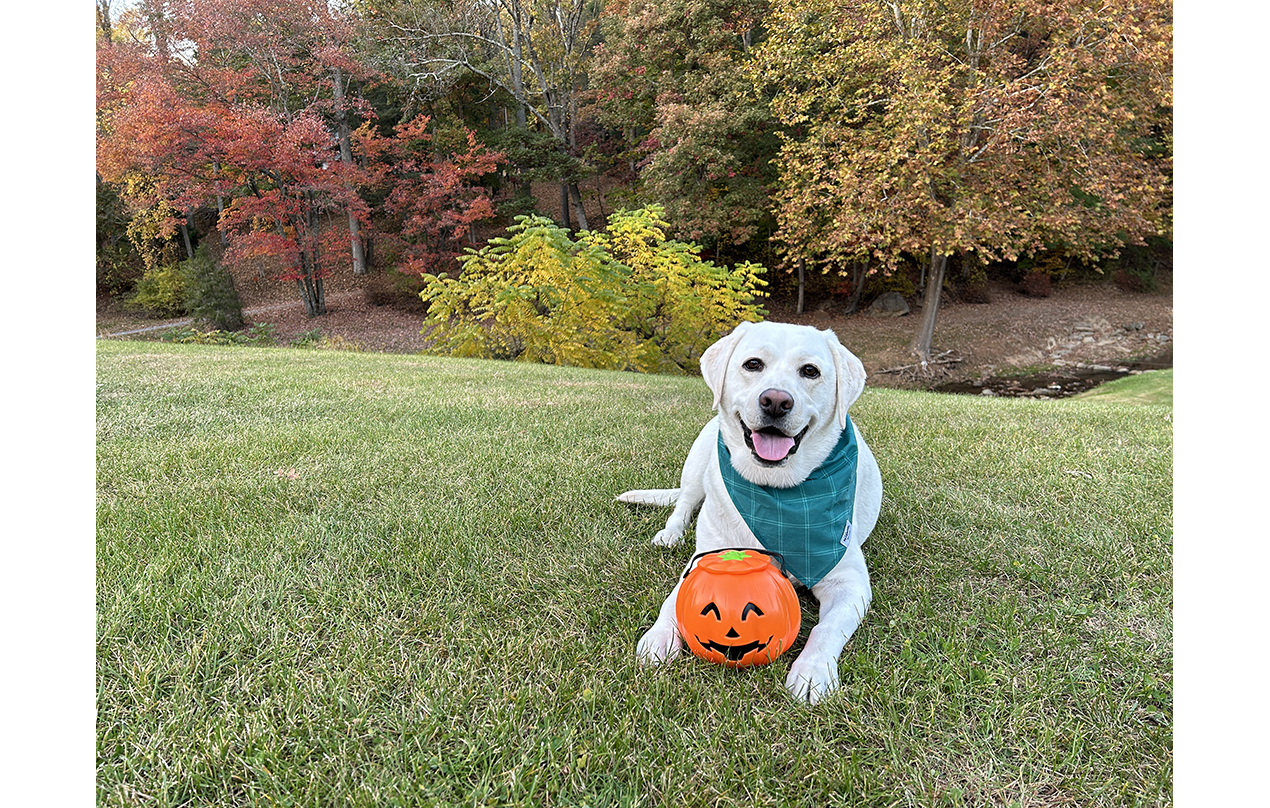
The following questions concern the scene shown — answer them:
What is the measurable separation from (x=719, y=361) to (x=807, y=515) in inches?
25.8

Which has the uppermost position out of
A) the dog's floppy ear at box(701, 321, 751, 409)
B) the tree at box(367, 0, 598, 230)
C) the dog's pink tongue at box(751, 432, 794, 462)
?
the tree at box(367, 0, 598, 230)

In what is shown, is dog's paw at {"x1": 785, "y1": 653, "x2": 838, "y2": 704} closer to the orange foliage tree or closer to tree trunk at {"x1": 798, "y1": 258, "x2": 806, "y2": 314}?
the orange foliage tree

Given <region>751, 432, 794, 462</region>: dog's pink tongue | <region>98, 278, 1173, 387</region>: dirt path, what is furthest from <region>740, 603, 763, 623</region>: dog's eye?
<region>98, 278, 1173, 387</region>: dirt path

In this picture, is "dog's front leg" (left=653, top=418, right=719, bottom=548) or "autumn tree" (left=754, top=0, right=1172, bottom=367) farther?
"autumn tree" (left=754, top=0, right=1172, bottom=367)

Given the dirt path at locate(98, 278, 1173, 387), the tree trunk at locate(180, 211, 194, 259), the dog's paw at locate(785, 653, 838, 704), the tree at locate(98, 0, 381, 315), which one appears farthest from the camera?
the tree trunk at locate(180, 211, 194, 259)

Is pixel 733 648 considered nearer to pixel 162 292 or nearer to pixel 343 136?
pixel 343 136

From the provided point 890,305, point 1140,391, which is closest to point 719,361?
point 1140,391

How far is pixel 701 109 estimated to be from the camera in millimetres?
16375

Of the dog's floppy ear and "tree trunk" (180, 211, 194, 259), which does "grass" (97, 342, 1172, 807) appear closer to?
the dog's floppy ear

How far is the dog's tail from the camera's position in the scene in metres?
2.90

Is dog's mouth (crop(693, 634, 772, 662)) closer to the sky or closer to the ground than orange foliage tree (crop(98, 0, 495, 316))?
closer to the ground

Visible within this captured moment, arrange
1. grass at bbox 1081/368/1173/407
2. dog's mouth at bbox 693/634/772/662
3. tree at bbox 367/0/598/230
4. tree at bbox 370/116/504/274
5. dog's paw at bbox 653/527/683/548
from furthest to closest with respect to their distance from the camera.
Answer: tree at bbox 367/0/598/230 → tree at bbox 370/116/504/274 → grass at bbox 1081/368/1173/407 → dog's paw at bbox 653/527/683/548 → dog's mouth at bbox 693/634/772/662

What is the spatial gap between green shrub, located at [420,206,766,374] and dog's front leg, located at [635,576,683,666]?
8.33 meters

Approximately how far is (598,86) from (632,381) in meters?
15.1
